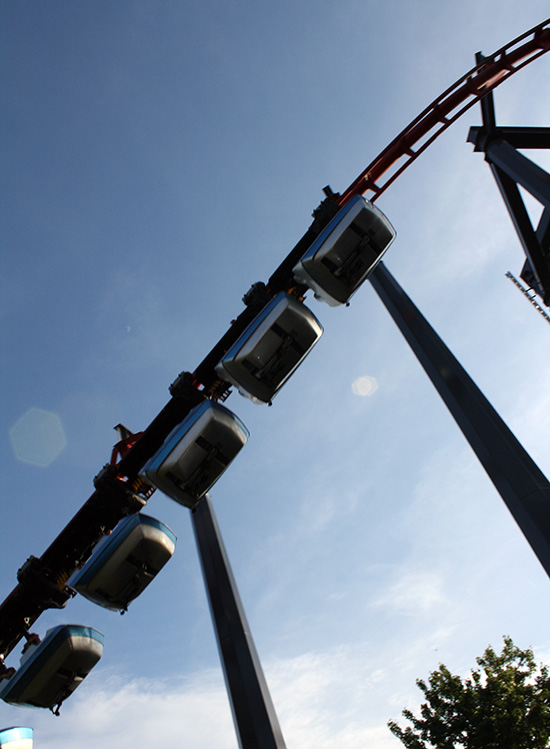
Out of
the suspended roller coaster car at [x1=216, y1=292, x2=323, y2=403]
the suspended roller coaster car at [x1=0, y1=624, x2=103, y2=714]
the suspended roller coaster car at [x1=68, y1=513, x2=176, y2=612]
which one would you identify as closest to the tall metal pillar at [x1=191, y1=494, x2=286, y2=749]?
the suspended roller coaster car at [x1=68, y1=513, x2=176, y2=612]

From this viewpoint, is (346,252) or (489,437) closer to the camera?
(489,437)

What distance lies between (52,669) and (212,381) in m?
2.90

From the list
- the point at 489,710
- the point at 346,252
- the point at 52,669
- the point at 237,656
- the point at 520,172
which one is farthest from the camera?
the point at 489,710

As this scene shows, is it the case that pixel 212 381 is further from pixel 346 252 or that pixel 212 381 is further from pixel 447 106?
pixel 447 106

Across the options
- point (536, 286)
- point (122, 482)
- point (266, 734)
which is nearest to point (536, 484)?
point (266, 734)

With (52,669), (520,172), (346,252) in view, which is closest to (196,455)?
(346,252)

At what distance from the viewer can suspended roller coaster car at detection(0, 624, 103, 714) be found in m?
3.86

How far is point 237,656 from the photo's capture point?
288 cm

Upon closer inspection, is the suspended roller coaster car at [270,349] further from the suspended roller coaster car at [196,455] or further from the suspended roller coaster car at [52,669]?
the suspended roller coaster car at [52,669]

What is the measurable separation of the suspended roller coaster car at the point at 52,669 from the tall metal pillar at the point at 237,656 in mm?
1527

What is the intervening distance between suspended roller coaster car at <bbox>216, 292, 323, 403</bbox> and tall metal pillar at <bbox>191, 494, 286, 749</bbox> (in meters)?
1.31

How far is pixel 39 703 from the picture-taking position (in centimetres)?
396

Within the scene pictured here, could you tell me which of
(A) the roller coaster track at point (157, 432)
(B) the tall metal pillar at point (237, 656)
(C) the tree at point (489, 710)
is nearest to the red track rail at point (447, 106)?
(A) the roller coaster track at point (157, 432)

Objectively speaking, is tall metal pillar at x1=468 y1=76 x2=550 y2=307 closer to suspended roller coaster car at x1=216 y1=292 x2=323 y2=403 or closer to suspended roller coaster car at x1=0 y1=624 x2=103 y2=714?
suspended roller coaster car at x1=216 y1=292 x2=323 y2=403
